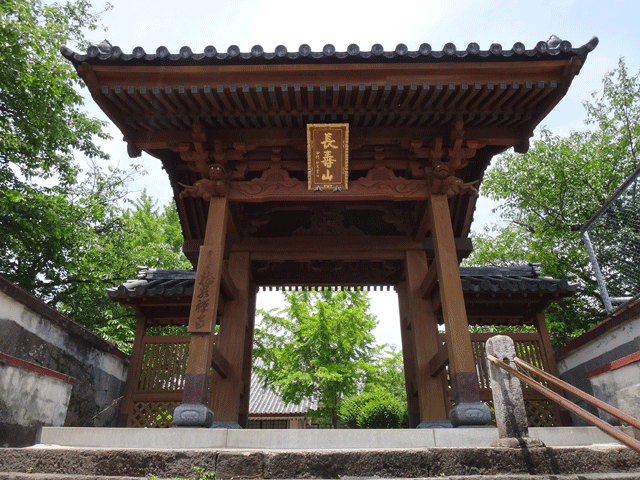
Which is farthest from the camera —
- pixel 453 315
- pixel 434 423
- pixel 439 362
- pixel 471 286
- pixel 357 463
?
→ pixel 471 286

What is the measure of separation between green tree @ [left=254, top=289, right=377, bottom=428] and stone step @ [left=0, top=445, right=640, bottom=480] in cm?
1273

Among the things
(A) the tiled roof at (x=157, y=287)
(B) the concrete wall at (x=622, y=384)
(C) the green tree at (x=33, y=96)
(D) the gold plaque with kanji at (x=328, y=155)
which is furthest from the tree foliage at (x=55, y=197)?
(B) the concrete wall at (x=622, y=384)

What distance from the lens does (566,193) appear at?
61.1 ft

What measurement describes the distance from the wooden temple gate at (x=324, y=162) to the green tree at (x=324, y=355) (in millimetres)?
8530

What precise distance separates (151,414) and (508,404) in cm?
669

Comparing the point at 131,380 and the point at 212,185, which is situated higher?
the point at 212,185

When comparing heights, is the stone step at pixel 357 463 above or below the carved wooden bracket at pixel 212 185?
below

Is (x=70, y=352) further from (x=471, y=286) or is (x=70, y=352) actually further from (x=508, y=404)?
(x=471, y=286)

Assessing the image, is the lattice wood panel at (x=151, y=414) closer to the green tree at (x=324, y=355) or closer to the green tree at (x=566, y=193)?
the green tree at (x=324, y=355)

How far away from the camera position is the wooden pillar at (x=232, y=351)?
639 centimetres

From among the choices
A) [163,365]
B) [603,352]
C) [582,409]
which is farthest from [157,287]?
[603,352]

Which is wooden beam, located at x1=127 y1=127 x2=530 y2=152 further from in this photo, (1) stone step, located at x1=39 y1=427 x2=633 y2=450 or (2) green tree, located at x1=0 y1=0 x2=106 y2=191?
(2) green tree, located at x1=0 y1=0 x2=106 y2=191

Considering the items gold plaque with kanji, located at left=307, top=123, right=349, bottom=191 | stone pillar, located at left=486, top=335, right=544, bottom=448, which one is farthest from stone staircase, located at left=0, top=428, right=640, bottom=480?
gold plaque with kanji, located at left=307, top=123, right=349, bottom=191

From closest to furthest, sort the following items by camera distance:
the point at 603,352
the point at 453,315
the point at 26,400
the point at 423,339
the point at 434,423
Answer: the point at 26,400 < the point at 453,315 < the point at 434,423 < the point at 423,339 < the point at 603,352
